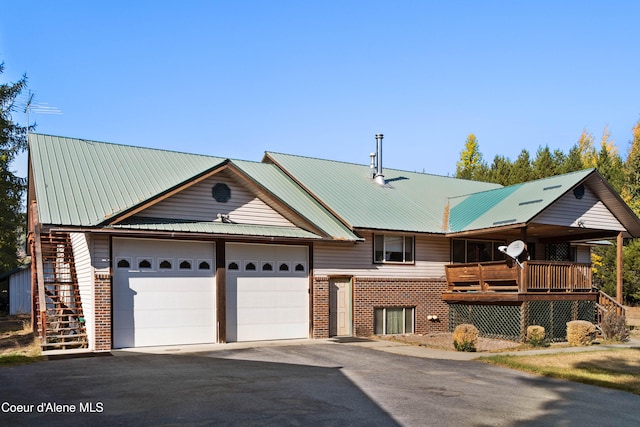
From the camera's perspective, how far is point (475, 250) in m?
24.8

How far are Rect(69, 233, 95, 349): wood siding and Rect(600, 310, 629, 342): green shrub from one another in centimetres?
1747

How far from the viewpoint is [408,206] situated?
80.1 ft

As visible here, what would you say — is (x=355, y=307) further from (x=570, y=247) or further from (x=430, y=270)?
(x=570, y=247)

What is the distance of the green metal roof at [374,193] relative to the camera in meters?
22.3

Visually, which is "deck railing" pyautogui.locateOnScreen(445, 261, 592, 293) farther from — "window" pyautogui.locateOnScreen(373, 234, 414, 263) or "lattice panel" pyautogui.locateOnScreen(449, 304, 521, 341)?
"window" pyautogui.locateOnScreen(373, 234, 414, 263)

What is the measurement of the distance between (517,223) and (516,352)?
4.58 m

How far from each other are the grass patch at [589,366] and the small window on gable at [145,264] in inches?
371

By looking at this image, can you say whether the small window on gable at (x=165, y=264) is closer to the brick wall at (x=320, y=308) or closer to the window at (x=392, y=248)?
the brick wall at (x=320, y=308)

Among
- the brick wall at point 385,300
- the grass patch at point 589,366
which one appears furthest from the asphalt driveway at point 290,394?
the brick wall at point 385,300

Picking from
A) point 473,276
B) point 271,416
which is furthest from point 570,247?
point 271,416

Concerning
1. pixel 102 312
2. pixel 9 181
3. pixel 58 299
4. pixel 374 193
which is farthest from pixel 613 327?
pixel 9 181

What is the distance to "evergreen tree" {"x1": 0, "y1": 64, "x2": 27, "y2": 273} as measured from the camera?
3978 cm

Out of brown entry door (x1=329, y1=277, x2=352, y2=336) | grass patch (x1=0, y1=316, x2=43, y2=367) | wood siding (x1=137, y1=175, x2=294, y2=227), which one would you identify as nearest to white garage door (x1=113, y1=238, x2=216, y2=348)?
wood siding (x1=137, y1=175, x2=294, y2=227)

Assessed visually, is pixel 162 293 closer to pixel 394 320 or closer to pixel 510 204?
pixel 394 320
